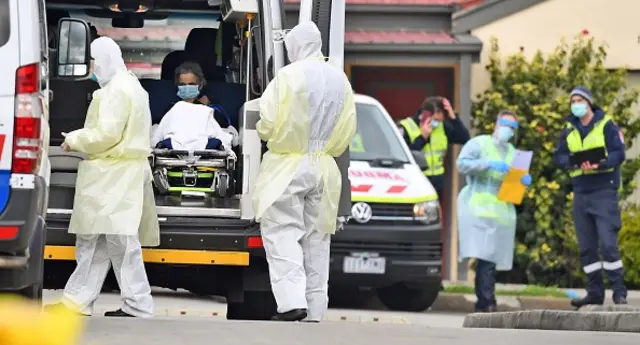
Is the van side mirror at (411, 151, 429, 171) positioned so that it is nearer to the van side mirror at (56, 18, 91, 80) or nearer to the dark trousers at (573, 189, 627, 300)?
the dark trousers at (573, 189, 627, 300)

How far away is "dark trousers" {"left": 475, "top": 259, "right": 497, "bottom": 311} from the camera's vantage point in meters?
13.4

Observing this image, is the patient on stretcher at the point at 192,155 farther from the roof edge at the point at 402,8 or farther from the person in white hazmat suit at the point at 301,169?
the roof edge at the point at 402,8

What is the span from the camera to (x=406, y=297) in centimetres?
1355

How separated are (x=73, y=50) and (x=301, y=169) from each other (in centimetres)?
152

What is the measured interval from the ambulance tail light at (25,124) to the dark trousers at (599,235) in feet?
23.4

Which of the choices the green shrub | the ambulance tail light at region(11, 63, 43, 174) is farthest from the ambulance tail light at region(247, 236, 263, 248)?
the green shrub

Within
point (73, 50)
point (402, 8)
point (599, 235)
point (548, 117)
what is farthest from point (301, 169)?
point (402, 8)

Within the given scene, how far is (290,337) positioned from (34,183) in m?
1.33

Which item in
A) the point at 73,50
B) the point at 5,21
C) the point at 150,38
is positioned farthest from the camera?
the point at 150,38

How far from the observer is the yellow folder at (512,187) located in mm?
13508

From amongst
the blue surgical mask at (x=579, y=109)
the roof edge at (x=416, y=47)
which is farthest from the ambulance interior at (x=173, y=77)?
the roof edge at (x=416, y=47)

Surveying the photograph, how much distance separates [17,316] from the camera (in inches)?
92.5

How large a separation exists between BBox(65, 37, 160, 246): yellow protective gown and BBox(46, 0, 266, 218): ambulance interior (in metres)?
0.22

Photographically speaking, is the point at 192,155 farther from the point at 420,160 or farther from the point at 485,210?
the point at 485,210
